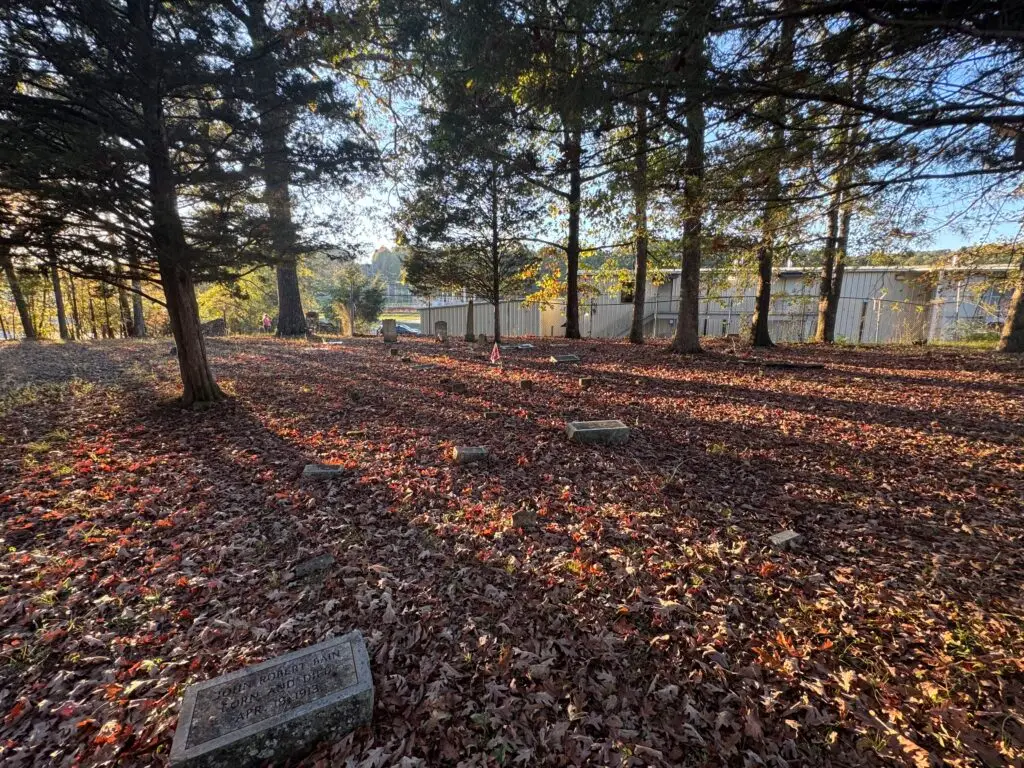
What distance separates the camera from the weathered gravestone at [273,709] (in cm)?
179

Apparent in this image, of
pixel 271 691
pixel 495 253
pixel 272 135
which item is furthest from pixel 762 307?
pixel 271 691

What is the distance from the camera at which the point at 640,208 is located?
7465mm

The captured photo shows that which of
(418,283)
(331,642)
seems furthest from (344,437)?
(418,283)

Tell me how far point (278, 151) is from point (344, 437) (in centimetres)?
398

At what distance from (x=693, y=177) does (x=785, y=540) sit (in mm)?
4415

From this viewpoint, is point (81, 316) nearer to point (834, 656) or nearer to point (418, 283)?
point (418, 283)

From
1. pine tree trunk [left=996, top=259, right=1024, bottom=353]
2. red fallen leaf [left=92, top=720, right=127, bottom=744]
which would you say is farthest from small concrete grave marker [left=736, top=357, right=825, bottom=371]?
red fallen leaf [left=92, top=720, right=127, bottom=744]

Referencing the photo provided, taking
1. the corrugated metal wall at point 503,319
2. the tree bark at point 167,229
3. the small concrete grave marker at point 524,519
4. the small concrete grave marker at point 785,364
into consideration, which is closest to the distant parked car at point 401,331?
the corrugated metal wall at point 503,319

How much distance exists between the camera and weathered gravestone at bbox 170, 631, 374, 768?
70.3 inches

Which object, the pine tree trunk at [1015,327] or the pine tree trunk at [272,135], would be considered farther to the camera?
the pine tree trunk at [1015,327]

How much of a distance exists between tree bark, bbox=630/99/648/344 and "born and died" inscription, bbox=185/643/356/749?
16.2 ft

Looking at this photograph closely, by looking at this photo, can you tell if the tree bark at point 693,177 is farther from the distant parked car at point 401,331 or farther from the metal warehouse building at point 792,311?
the distant parked car at point 401,331

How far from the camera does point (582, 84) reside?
12.9 ft

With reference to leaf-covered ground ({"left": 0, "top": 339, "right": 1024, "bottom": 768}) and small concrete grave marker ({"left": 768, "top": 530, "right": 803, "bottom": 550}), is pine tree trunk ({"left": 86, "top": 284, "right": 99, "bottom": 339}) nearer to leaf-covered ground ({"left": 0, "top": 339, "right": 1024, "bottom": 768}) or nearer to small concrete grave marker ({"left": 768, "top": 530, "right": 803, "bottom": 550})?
leaf-covered ground ({"left": 0, "top": 339, "right": 1024, "bottom": 768})
